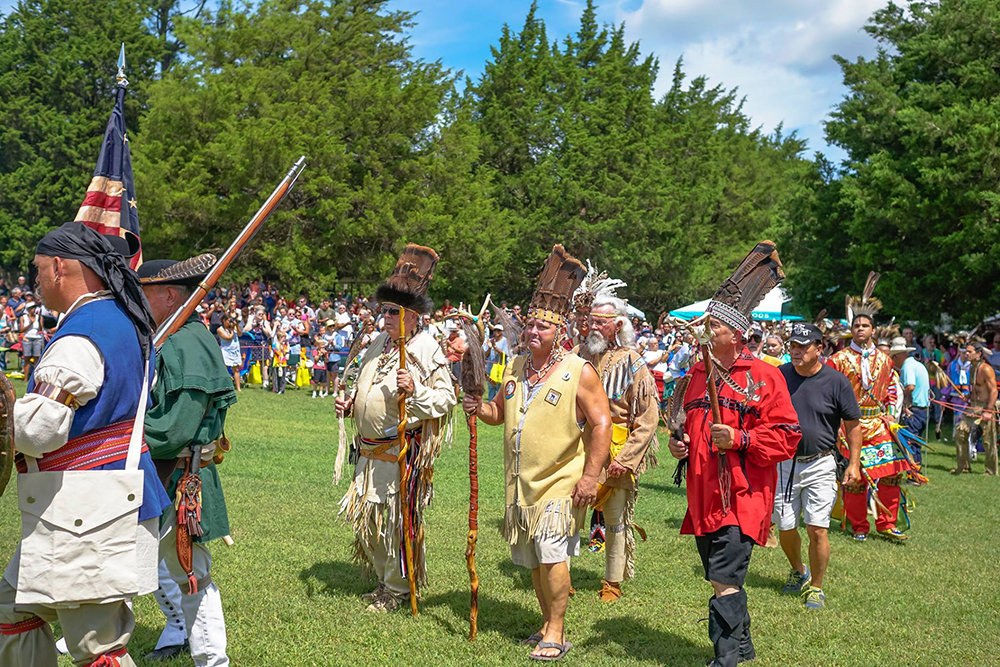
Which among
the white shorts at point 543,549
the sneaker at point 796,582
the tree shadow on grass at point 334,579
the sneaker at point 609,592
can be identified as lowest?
the tree shadow on grass at point 334,579

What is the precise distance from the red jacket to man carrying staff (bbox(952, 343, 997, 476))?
35.5ft

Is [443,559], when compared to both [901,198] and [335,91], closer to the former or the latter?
[901,198]

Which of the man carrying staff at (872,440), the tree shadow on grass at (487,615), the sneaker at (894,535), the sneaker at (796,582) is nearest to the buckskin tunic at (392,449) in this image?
the tree shadow on grass at (487,615)

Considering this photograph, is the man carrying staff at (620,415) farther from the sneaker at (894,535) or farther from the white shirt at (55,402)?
the white shirt at (55,402)

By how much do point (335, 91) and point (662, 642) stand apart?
95.0 feet

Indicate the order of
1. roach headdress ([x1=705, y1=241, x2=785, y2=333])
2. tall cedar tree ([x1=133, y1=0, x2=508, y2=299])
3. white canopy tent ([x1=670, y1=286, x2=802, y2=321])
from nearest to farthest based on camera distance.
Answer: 1. roach headdress ([x1=705, y1=241, x2=785, y2=333])
2. white canopy tent ([x1=670, y1=286, x2=802, y2=321])
3. tall cedar tree ([x1=133, y1=0, x2=508, y2=299])

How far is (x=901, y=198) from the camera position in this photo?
20766 mm

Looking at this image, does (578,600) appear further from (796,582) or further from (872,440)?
(872,440)

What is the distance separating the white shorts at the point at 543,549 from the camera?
201 inches

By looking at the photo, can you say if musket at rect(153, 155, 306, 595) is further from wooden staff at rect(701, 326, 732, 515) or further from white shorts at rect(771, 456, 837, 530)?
white shorts at rect(771, 456, 837, 530)

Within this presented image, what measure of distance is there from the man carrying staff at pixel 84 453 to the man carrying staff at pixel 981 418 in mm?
13681

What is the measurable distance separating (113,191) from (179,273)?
1.73 m

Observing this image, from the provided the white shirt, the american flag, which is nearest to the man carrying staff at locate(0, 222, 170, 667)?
the white shirt

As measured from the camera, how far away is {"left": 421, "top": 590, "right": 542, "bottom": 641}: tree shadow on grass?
18.7ft
